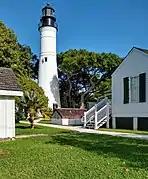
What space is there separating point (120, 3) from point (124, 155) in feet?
37.7

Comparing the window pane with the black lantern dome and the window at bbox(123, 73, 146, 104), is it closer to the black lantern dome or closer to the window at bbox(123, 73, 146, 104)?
the window at bbox(123, 73, 146, 104)

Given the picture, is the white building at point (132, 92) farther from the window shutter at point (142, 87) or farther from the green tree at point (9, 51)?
the green tree at point (9, 51)

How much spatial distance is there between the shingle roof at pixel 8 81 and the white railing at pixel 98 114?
9.35 m

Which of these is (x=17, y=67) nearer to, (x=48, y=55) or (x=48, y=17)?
(x=48, y=55)

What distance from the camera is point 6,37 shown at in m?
26.3

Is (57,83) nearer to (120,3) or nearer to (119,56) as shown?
(119,56)

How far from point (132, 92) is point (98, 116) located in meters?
3.56

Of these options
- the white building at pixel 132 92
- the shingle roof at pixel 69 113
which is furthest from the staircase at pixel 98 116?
the shingle roof at pixel 69 113

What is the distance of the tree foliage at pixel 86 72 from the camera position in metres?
40.9

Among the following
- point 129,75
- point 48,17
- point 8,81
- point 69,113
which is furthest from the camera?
point 48,17

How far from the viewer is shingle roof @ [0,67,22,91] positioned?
1448 centimetres

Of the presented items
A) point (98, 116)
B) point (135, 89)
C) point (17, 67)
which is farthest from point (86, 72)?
point (135, 89)

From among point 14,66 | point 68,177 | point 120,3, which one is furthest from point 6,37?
point 68,177

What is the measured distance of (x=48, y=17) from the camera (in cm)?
4175
